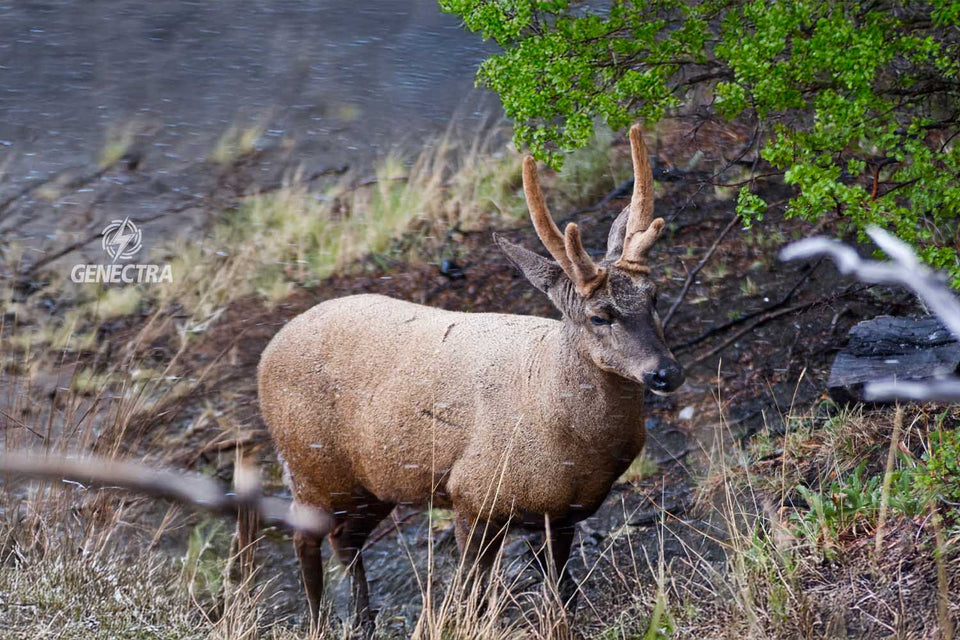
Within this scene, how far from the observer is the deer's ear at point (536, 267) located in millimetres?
4395

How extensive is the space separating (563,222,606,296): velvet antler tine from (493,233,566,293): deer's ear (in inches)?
8.6

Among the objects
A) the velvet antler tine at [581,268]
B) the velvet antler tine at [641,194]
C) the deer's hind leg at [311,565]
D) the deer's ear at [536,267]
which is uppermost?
the velvet antler tine at [641,194]

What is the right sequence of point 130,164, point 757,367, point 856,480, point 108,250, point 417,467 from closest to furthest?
point 856,480
point 417,467
point 757,367
point 108,250
point 130,164

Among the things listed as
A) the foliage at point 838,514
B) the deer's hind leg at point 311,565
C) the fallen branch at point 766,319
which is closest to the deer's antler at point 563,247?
→ the foliage at point 838,514

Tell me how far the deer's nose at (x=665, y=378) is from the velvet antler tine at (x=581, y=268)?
0.47 meters

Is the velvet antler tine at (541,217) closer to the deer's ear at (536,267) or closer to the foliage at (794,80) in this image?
the deer's ear at (536,267)

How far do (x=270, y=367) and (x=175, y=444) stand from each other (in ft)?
6.37

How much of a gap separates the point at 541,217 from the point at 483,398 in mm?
846

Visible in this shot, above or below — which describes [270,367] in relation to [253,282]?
above

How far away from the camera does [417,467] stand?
4.66m

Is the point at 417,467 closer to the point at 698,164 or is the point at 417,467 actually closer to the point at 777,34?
the point at 777,34

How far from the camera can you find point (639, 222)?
14.5 feet

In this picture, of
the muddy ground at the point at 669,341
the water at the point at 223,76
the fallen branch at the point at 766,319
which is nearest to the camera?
the muddy ground at the point at 669,341

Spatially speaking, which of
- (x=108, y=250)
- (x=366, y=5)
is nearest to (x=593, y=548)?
(x=108, y=250)
